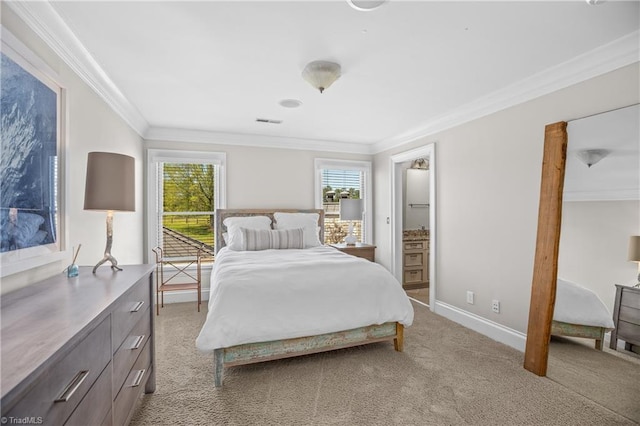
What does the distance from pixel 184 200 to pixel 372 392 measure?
3.64m

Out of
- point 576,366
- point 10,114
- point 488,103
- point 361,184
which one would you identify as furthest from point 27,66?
point 361,184

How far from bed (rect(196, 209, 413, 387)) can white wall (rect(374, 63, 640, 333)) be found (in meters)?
1.08

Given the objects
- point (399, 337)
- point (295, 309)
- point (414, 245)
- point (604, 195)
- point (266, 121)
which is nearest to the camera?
point (604, 195)

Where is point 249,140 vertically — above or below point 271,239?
above

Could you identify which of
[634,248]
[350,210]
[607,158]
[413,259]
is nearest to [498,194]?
[607,158]

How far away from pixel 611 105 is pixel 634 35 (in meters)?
0.44

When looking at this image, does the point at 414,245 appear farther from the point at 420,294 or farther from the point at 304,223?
the point at 304,223

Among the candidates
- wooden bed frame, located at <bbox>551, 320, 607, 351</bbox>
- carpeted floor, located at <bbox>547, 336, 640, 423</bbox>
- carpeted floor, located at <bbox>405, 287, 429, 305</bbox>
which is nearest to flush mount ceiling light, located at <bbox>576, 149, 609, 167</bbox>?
wooden bed frame, located at <bbox>551, 320, 607, 351</bbox>

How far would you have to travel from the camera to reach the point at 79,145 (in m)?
2.34

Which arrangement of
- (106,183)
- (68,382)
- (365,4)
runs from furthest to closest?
(106,183) → (365,4) → (68,382)

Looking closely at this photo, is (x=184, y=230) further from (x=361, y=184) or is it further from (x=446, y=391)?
(x=446, y=391)

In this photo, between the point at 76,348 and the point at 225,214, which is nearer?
the point at 76,348

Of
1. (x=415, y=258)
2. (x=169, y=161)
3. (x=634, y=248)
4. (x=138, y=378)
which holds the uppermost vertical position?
(x=169, y=161)

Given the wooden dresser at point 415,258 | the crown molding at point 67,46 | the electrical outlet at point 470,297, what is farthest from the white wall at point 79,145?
the wooden dresser at point 415,258
